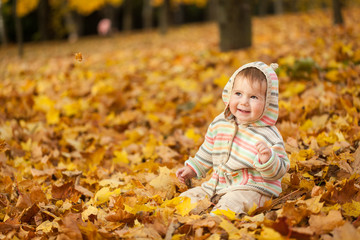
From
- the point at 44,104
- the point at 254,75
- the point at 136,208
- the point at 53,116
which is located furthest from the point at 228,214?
the point at 44,104

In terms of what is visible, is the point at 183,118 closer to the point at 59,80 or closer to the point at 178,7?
the point at 59,80

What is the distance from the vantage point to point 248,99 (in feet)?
6.19

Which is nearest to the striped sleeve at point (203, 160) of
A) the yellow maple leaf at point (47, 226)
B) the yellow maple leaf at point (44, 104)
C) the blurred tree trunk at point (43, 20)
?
the yellow maple leaf at point (47, 226)

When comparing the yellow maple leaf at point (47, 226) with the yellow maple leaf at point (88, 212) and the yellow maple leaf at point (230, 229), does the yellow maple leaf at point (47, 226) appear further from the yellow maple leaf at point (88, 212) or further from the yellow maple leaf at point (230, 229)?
the yellow maple leaf at point (230, 229)

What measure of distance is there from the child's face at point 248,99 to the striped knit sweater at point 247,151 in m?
0.04

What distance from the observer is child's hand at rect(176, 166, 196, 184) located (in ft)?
7.02

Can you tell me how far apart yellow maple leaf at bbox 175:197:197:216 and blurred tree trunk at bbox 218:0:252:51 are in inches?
204

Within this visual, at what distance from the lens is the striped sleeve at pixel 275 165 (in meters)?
1.76

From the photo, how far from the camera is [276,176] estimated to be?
183 centimetres

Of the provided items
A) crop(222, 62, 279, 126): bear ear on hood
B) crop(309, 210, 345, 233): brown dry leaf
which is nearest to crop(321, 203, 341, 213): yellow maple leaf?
crop(309, 210, 345, 233): brown dry leaf

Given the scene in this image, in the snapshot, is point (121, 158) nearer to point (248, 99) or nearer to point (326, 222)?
point (248, 99)

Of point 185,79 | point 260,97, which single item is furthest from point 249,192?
point 185,79

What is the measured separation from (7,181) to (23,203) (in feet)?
1.64

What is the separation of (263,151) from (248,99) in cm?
30
